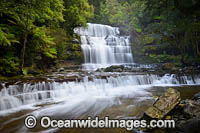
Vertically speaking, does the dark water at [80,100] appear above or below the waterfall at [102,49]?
below

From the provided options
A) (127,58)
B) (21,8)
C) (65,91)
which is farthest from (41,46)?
(127,58)

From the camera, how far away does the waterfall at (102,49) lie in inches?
616

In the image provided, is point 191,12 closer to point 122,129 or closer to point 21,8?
point 122,129

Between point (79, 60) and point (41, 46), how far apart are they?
589 centimetres

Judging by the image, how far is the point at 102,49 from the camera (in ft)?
55.7

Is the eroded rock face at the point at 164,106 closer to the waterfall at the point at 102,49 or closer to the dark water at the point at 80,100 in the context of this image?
the dark water at the point at 80,100

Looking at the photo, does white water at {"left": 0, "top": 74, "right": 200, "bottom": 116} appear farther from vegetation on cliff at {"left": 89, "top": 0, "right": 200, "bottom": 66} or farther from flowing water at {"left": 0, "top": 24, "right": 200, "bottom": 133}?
vegetation on cliff at {"left": 89, "top": 0, "right": 200, "bottom": 66}

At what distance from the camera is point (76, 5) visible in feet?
50.3

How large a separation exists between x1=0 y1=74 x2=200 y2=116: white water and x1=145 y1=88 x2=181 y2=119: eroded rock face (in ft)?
6.11

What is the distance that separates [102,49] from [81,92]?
10.9 m

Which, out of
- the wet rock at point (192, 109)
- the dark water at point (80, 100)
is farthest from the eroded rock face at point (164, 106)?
the dark water at point (80, 100)

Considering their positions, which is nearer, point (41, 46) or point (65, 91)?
point (65, 91)

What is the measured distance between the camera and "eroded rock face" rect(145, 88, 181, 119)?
284cm

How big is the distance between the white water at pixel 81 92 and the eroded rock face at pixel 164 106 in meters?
1.86
